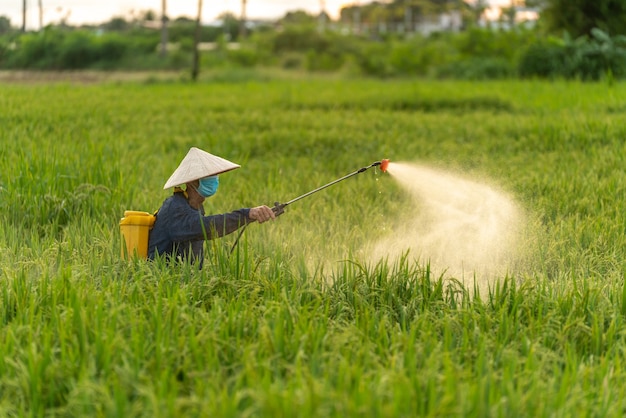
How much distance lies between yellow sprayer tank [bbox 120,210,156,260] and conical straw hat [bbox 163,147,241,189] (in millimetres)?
269

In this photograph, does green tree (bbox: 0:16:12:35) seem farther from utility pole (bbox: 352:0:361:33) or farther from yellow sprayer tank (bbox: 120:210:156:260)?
utility pole (bbox: 352:0:361:33)

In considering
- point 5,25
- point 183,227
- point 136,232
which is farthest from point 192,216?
point 5,25

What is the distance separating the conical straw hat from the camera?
3.67 meters

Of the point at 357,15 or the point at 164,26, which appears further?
the point at 357,15

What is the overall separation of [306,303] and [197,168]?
0.90 meters

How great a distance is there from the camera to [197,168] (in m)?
3.70

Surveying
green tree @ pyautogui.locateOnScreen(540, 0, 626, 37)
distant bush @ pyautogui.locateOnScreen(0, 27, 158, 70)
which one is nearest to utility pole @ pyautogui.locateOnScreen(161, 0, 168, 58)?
distant bush @ pyautogui.locateOnScreen(0, 27, 158, 70)

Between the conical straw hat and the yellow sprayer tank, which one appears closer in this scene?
the conical straw hat

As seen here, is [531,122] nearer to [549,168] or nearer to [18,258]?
[549,168]

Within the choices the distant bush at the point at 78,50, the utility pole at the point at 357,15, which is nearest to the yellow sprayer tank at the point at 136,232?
the distant bush at the point at 78,50

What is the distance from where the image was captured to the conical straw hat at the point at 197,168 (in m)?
3.67

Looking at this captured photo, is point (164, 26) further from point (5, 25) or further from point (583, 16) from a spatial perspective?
point (583, 16)

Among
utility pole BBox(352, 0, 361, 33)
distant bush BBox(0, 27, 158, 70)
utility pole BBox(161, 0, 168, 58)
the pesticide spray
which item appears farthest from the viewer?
utility pole BBox(352, 0, 361, 33)

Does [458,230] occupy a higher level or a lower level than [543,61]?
lower
